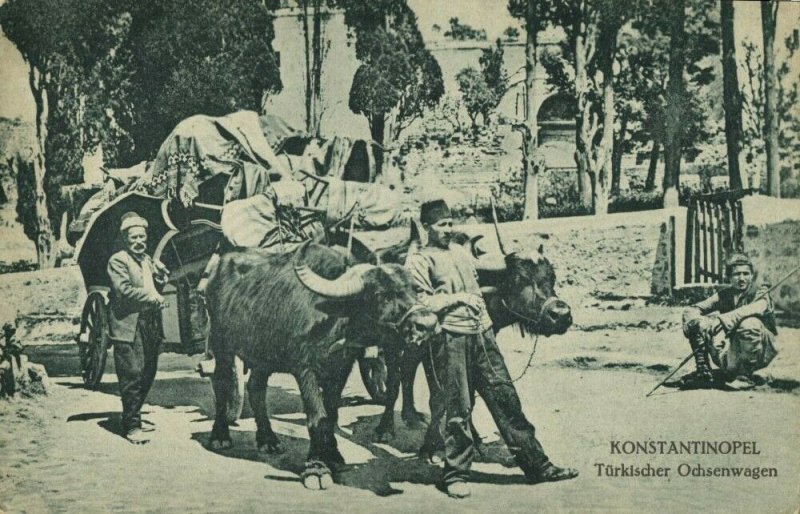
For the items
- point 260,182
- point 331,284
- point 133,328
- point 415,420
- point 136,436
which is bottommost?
point 136,436

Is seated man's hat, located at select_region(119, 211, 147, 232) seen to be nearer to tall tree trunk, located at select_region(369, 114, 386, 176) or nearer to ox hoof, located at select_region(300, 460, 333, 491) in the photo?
tall tree trunk, located at select_region(369, 114, 386, 176)

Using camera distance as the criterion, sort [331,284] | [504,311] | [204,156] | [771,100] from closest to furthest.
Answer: [331,284] → [504,311] → [771,100] → [204,156]

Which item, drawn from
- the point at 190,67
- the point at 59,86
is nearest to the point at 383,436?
the point at 190,67

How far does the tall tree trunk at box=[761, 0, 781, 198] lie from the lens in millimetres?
7797

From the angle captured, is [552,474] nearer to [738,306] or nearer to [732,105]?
[738,306]

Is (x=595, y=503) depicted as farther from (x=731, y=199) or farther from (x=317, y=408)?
(x=731, y=199)

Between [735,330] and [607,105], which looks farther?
[607,105]

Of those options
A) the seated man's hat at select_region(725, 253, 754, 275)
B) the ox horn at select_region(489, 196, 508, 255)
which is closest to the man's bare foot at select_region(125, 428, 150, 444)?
the ox horn at select_region(489, 196, 508, 255)

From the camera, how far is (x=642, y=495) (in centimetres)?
747

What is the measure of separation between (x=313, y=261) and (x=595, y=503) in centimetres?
276

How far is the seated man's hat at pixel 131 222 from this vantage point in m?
7.63

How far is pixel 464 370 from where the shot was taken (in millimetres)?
7062

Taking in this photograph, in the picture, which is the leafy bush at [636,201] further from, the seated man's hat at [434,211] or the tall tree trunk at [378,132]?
the tall tree trunk at [378,132]

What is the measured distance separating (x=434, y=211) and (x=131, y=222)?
7.70ft
